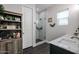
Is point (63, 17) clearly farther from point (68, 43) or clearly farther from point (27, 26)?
point (27, 26)

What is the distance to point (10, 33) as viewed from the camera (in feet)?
5.28

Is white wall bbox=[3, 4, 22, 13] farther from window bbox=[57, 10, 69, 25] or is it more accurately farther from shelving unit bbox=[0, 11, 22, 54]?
window bbox=[57, 10, 69, 25]

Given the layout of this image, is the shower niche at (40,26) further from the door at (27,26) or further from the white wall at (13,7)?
the white wall at (13,7)

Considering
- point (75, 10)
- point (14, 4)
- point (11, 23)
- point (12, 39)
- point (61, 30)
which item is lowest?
point (12, 39)

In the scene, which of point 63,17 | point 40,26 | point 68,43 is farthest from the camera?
point 40,26

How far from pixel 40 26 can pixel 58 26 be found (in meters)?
0.36

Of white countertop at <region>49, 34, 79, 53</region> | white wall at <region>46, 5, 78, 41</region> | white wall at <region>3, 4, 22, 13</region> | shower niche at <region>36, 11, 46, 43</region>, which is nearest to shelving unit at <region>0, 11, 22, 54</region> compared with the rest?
white wall at <region>3, 4, 22, 13</region>

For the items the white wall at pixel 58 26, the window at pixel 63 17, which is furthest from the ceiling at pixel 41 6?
the window at pixel 63 17

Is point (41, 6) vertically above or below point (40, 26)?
above

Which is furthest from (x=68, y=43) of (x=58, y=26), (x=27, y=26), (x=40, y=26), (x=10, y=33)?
(x=10, y=33)

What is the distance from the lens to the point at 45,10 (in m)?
1.65
